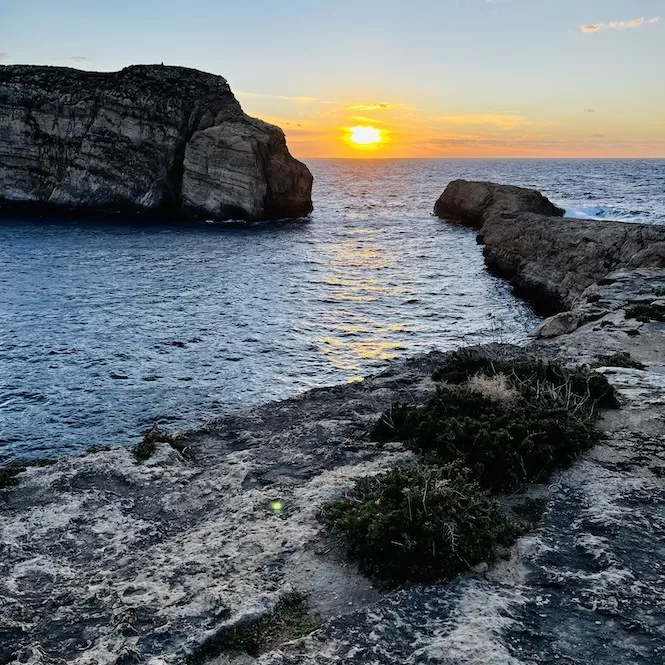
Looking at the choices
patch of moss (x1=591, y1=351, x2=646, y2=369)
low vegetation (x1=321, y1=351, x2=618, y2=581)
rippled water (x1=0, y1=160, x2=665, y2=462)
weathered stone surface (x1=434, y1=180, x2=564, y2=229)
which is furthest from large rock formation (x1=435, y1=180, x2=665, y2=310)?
low vegetation (x1=321, y1=351, x2=618, y2=581)

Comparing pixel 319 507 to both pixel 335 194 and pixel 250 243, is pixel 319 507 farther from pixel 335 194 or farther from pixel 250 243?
pixel 335 194

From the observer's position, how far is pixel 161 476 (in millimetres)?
11578

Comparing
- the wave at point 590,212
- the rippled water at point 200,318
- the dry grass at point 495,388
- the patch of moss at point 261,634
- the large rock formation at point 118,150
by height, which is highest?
the large rock formation at point 118,150

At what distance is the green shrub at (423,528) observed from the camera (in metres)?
7.75

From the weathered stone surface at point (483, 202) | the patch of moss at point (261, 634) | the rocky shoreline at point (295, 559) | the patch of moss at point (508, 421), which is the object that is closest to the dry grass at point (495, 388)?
the patch of moss at point (508, 421)

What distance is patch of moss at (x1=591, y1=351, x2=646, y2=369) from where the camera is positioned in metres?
15.7

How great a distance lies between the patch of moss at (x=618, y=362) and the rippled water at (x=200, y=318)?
936 cm

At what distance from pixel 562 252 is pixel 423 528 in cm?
3186

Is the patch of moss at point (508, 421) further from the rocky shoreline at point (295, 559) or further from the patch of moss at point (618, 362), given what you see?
the patch of moss at point (618, 362)

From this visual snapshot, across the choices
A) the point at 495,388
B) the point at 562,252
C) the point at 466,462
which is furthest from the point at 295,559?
the point at 562,252

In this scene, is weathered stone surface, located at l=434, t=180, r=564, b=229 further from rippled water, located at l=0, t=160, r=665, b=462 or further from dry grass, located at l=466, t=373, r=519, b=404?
→ dry grass, located at l=466, t=373, r=519, b=404

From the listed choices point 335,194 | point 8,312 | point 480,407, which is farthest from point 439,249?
point 335,194

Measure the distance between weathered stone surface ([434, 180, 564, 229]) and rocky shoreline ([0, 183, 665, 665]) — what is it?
168 feet

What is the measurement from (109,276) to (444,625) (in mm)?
39087
